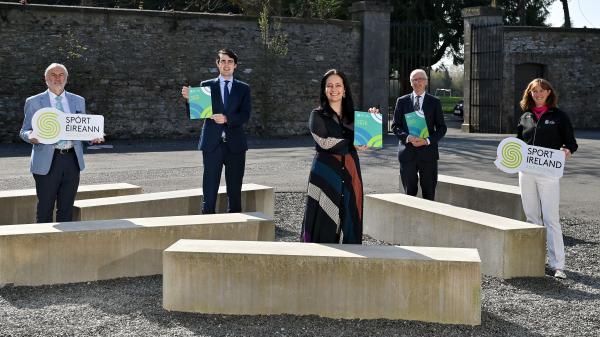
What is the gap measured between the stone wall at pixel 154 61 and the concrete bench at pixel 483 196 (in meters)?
13.1

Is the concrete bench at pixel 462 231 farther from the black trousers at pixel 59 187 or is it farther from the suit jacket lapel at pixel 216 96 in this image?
the black trousers at pixel 59 187

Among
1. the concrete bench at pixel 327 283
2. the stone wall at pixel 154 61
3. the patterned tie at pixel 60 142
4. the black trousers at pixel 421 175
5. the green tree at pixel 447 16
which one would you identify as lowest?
the concrete bench at pixel 327 283

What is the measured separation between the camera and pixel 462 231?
7.19 m

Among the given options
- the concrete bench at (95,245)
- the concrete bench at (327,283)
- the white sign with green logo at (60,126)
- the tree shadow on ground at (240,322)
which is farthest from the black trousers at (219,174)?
the concrete bench at (327,283)

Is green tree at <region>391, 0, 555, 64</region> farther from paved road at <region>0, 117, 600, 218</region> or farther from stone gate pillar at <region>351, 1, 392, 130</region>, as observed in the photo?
paved road at <region>0, 117, 600, 218</region>

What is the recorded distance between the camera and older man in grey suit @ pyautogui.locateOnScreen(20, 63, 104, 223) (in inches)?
281

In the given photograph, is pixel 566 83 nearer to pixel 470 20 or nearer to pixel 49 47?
pixel 470 20

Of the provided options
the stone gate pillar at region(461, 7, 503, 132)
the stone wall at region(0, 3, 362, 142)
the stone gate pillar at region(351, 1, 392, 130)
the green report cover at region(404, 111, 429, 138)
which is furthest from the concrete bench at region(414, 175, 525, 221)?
the stone gate pillar at region(461, 7, 503, 132)

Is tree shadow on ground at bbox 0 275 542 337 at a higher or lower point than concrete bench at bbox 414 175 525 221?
lower

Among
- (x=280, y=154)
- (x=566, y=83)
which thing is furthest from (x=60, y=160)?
(x=566, y=83)

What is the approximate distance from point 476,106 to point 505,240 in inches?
781

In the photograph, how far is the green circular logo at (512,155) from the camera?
684 centimetres

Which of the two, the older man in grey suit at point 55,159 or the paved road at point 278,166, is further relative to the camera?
the paved road at point 278,166


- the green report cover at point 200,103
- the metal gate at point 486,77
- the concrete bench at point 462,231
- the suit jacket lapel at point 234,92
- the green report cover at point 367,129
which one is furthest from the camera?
the metal gate at point 486,77
